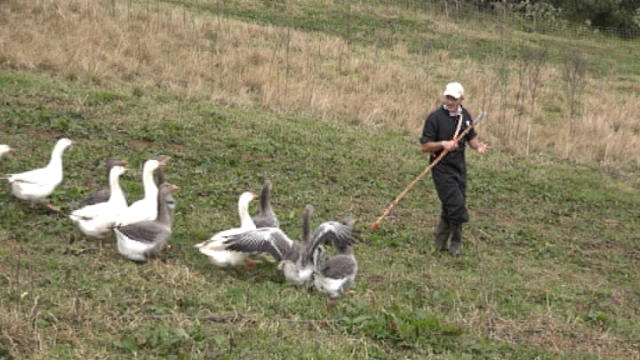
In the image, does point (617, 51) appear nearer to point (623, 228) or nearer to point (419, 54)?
point (419, 54)

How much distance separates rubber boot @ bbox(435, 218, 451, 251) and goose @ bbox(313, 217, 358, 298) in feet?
7.90

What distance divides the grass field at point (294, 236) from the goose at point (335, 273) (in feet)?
0.46

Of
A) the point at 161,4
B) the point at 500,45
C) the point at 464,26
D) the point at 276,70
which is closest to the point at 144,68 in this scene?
the point at 276,70

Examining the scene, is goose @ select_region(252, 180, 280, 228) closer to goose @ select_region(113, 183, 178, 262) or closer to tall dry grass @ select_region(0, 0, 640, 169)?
goose @ select_region(113, 183, 178, 262)

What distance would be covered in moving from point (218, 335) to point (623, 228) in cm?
812

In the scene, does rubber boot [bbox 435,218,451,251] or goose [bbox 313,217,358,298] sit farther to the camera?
rubber boot [bbox 435,218,451,251]

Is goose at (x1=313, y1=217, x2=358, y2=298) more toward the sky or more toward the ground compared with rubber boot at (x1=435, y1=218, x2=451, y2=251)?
more toward the sky

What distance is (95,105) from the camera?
1320 cm

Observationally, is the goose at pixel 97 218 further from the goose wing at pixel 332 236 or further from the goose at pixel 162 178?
the goose wing at pixel 332 236

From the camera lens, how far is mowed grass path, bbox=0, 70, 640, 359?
598cm

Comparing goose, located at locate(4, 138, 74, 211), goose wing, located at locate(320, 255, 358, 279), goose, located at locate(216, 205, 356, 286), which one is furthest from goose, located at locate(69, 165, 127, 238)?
goose wing, located at locate(320, 255, 358, 279)

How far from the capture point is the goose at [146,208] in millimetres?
7770

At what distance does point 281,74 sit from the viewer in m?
17.1

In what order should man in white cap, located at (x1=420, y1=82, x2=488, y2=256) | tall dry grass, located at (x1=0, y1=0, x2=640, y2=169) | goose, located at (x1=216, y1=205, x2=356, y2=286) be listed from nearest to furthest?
goose, located at (x1=216, y1=205, x2=356, y2=286)
man in white cap, located at (x1=420, y1=82, x2=488, y2=256)
tall dry grass, located at (x1=0, y1=0, x2=640, y2=169)
